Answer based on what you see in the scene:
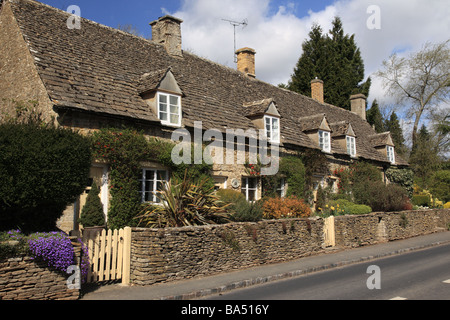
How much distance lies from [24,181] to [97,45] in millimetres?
9900

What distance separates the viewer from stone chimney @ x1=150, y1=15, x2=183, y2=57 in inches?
768

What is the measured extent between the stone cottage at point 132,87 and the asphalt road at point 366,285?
20.1 ft

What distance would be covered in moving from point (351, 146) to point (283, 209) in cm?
1165

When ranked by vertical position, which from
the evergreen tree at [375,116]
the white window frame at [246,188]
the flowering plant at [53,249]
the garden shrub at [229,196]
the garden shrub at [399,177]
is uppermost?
the evergreen tree at [375,116]

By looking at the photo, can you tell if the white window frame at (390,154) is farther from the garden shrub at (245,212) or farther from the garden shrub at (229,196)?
the garden shrub at (245,212)

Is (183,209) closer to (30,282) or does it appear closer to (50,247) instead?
(50,247)

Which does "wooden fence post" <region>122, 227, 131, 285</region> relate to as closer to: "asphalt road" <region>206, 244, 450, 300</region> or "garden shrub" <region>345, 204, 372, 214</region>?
"asphalt road" <region>206, 244, 450, 300</region>

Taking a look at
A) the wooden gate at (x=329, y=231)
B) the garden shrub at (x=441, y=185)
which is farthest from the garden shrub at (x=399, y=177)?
A: the wooden gate at (x=329, y=231)

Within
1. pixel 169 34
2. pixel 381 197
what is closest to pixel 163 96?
pixel 169 34

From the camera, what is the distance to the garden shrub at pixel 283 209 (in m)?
14.9

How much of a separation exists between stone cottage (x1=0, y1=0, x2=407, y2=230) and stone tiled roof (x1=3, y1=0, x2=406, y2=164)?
45 mm

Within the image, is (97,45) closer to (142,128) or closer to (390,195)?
(142,128)

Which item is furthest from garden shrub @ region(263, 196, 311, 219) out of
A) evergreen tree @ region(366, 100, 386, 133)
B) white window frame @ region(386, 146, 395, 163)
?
evergreen tree @ region(366, 100, 386, 133)

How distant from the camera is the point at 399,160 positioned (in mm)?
29516
